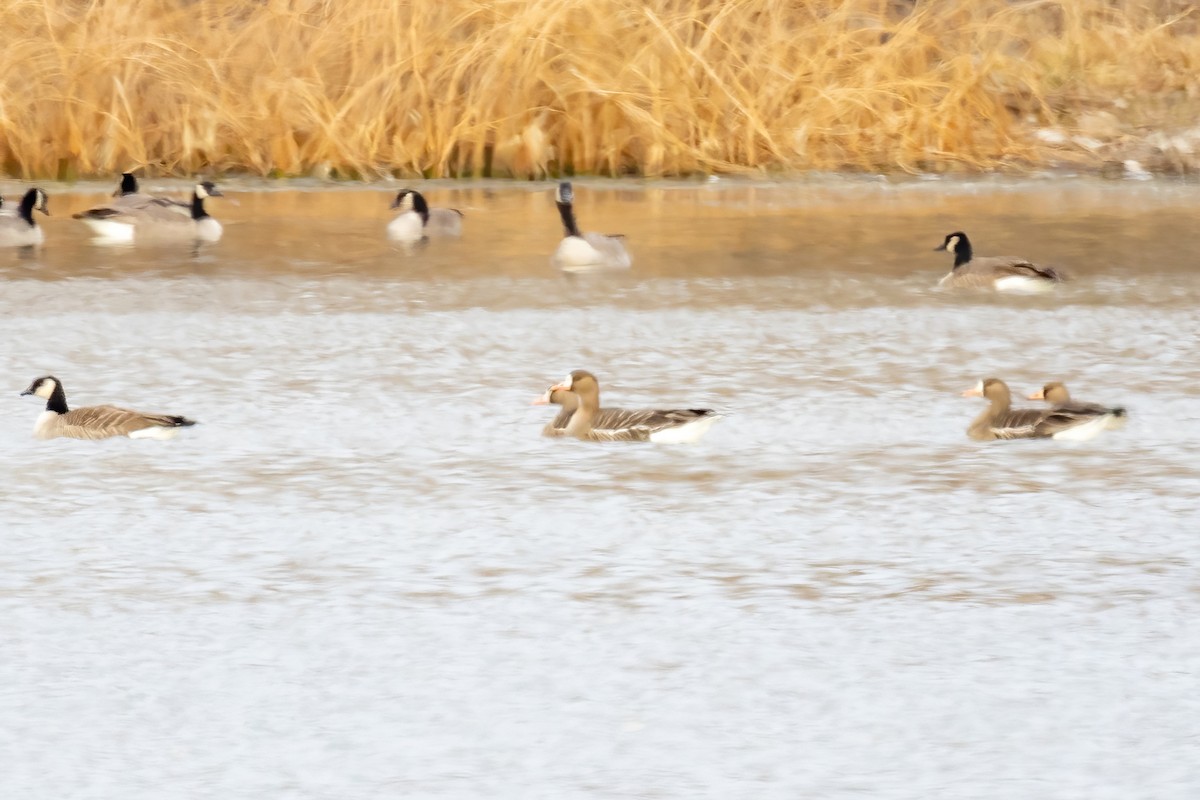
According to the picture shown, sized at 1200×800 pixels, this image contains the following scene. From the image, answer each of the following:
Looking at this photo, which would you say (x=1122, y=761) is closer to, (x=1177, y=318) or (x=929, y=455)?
(x=929, y=455)

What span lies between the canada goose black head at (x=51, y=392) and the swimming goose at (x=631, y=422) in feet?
6.04

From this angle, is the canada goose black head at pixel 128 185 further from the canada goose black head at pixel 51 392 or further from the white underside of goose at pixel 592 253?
the canada goose black head at pixel 51 392

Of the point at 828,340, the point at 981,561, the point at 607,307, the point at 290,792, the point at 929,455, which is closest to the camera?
the point at 290,792

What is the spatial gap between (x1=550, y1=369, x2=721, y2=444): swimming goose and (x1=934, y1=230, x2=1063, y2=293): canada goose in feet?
13.6

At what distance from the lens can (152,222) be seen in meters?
14.5

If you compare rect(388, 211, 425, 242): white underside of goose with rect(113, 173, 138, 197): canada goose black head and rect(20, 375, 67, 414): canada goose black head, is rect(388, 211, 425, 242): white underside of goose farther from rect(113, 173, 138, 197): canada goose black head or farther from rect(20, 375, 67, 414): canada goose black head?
rect(20, 375, 67, 414): canada goose black head

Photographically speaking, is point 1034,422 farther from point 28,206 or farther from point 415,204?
point 28,206

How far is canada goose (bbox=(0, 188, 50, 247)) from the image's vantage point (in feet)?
45.5

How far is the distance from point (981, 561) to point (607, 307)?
5.58 metres

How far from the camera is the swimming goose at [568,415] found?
8.02 meters

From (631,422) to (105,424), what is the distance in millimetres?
1861

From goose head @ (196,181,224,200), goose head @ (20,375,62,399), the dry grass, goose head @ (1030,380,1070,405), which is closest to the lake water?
goose head @ (20,375,62,399)

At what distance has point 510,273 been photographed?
12914mm

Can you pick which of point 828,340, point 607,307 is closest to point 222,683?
point 828,340
